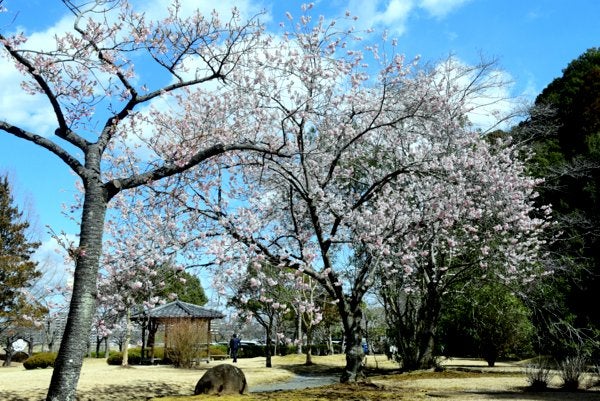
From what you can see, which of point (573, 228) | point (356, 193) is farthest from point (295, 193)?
point (573, 228)

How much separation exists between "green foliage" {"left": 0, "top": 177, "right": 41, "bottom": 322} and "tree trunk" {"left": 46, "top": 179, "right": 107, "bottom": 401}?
70.8ft

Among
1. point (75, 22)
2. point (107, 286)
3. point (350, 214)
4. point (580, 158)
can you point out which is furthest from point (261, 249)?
point (580, 158)

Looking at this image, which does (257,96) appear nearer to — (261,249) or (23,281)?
Answer: (261,249)

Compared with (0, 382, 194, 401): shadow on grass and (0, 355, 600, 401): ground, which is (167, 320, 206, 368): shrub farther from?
(0, 382, 194, 401): shadow on grass

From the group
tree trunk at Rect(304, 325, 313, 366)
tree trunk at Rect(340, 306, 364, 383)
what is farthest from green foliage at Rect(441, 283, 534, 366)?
tree trunk at Rect(340, 306, 364, 383)

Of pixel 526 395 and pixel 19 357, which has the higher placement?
pixel 19 357

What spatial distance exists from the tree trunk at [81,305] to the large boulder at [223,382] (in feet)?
15.5

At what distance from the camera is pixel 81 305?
727 cm

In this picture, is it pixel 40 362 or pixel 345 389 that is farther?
pixel 40 362

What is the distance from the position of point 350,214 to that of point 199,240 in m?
3.21

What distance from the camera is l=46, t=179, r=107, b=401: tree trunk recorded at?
7.04m

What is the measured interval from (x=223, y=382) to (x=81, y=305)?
204 inches

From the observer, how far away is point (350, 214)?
10.8 meters

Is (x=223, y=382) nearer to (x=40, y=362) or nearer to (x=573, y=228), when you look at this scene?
(x=573, y=228)
